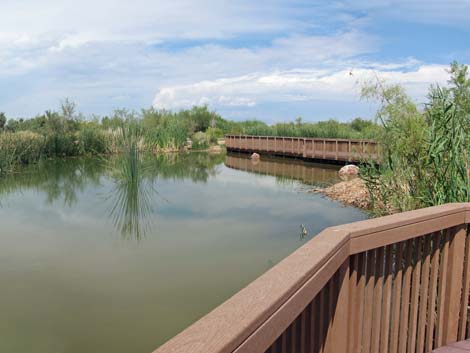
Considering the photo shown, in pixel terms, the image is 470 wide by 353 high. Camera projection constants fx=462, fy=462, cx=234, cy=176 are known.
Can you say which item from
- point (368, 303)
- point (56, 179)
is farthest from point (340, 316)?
point (56, 179)

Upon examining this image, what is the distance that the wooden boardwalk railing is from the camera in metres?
21.6

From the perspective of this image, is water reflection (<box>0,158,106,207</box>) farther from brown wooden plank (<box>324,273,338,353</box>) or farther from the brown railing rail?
brown wooden plank (<box>324,273,338,353</box>)

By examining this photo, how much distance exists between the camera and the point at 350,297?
77.7 inches

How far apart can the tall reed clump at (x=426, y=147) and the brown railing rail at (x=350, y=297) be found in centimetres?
190

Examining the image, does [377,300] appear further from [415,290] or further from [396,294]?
[415,290]

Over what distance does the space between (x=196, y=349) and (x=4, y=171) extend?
19.6 m

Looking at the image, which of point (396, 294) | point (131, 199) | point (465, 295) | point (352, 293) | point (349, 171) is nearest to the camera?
point (352, 293)

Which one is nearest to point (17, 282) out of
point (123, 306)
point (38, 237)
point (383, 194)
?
point (123, 306)

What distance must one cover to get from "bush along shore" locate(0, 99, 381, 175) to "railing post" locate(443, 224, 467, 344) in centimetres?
1522

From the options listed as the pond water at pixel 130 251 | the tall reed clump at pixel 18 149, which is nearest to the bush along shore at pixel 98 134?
the tall reed clump at pixel 18 149

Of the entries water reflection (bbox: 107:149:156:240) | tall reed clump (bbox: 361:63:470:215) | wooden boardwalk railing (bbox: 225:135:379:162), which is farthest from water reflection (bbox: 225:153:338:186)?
tall reed clump (bbox: 361:63:470:215)

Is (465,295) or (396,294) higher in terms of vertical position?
(396,294)

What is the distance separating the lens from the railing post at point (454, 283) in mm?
2689

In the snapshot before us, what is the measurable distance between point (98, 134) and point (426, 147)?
24.4 m
